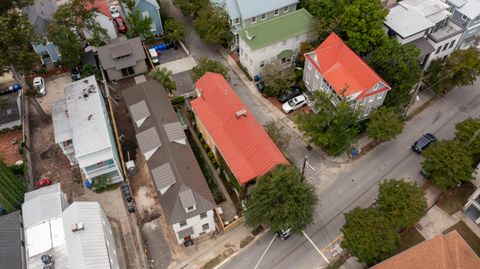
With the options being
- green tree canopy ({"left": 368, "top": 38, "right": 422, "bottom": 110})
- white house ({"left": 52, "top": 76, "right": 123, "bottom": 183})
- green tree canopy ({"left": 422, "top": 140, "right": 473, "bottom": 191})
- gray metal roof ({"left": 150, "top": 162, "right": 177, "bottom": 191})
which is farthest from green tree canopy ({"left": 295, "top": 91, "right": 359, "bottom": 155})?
white house ({"left": 52, "top": 76, "right": 123, "bottom": 183})

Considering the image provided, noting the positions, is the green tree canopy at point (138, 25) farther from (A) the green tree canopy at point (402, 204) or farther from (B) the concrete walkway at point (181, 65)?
(A) the green tree canopy at point (402, 204)

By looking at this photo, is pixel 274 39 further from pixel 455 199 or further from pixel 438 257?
pixel 438 257

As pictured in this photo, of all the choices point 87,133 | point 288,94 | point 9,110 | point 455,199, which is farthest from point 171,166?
point 455,199

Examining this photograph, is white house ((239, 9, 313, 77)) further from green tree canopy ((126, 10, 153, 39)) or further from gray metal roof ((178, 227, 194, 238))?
gray metal roof ((178, 227, 194, 238))

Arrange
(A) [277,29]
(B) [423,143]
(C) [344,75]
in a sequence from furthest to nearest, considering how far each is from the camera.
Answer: (A) [277,29] < (C) [344,75] < (B) [423,143]

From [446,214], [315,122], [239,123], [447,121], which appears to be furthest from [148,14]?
[446,214]

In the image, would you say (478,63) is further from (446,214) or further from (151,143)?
(151,143)

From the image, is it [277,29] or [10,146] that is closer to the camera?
[10,146]
